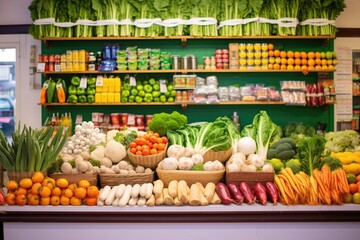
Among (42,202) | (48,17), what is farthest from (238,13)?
(42,202)

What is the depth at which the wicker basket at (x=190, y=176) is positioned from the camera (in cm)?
320

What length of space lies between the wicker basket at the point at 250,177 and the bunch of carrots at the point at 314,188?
0.09 metres

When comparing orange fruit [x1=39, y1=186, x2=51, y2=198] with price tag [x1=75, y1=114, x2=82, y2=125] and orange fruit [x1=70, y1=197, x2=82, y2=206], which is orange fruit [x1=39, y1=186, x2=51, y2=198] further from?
price tag [x1=75, y1=114, x2=82, y2=125]

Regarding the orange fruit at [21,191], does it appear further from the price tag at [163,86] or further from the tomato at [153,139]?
the price tag at [163,86]

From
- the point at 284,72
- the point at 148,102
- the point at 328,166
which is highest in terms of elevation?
the point at 284,72

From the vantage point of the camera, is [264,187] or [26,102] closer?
[264,187]

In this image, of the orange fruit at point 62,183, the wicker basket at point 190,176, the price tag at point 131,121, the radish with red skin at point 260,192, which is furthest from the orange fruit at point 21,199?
the price tag at point 131,121

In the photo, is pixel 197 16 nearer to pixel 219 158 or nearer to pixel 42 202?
pixel 219 158

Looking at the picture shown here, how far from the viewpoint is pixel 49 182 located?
3.08 m

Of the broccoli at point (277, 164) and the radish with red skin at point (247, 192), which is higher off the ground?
the broccoli at point (277, 164)

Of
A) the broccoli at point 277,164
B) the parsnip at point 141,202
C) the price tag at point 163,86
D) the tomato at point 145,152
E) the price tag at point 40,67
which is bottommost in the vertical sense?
the parsnip at point 141,202

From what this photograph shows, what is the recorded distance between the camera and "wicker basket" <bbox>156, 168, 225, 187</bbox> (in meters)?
3.20

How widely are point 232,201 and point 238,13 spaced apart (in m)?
4.24

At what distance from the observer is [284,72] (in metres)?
6.95
